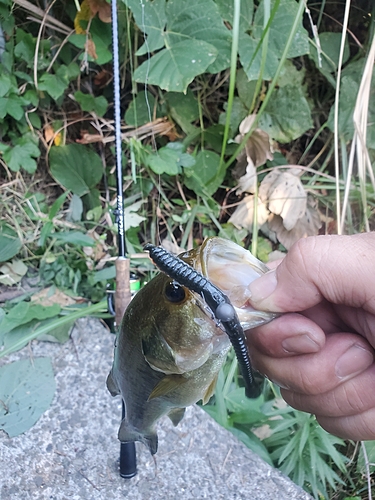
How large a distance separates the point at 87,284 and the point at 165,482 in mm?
1006

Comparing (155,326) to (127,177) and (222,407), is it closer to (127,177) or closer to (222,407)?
(222,407)

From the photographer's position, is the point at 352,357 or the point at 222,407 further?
the point at 222,407

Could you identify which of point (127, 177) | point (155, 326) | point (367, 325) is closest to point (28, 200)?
point (127, 177)

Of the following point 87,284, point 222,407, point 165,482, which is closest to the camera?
point 165,482

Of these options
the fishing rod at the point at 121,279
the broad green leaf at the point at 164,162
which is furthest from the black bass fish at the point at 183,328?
the broad green leaf at the point at 164,162

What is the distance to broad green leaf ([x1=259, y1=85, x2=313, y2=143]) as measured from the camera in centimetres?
237

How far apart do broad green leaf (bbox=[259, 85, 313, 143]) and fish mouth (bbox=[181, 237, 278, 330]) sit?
65.8 inches

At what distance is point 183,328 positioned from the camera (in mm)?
885

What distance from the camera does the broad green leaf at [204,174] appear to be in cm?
238

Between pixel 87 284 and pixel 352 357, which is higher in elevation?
pixel 352 357

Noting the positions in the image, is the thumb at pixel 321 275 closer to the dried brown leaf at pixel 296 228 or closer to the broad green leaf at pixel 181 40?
the broad green leaf at pixel 181 40

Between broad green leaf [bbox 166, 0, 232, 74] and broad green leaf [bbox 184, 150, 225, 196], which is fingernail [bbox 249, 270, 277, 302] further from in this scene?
broad green leaf [bbox 184, 150, 225, 196]

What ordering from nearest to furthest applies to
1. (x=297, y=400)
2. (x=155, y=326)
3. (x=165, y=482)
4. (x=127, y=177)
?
(x=155, y=326) → (x=297, y=400) → (x=165, y=482) → (x=127, y=177)

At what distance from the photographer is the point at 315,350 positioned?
1.04m
